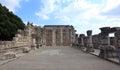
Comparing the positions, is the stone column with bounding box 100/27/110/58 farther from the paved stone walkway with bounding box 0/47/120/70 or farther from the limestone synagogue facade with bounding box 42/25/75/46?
the limestone synagogue facade with bounding box 42/25/75/46

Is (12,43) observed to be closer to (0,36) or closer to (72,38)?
(0,36)

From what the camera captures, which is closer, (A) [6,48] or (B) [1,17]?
(A) [6,48]

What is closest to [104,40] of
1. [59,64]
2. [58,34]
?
[59,64]

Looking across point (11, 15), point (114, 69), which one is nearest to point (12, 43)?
point (114, 69)

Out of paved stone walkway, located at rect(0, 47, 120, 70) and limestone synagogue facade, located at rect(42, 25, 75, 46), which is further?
limestone synagogue facade, located at rect(42, 25, 75, 46)

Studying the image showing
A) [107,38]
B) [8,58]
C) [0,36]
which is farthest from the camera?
[0,36]

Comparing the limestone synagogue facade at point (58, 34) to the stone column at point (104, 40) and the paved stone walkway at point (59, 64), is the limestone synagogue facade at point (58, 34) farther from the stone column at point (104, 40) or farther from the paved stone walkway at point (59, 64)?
the paved stone walkway at point (59, 64)

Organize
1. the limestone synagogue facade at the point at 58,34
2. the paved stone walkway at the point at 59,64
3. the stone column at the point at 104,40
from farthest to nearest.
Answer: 1. the limestone synagogue facade at the point at 58,34
2. the stone column at the point at 104,40
3. the paved stone walkway at the point at 59,64

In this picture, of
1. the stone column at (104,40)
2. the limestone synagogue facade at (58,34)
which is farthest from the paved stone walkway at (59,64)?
the limestone synagogue facade at (58,34)

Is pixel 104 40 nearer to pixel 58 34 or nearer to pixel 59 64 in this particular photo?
pixel 59 64

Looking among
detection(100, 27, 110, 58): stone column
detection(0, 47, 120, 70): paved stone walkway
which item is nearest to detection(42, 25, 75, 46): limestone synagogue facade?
detection(100, 27, 110, 58): stone column

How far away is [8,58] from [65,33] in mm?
72437

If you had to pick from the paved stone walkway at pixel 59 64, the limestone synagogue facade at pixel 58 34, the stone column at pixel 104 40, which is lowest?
the paved stone walkway at pixel 59 64

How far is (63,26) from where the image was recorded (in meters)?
91.6
